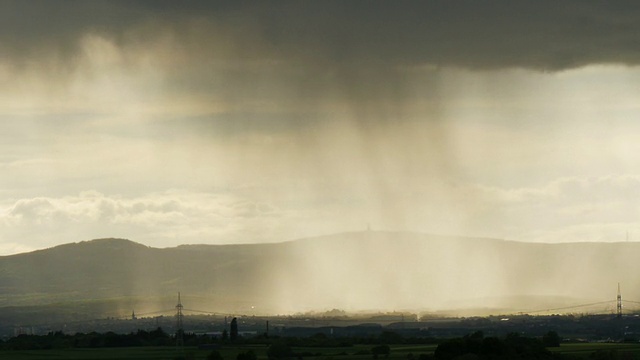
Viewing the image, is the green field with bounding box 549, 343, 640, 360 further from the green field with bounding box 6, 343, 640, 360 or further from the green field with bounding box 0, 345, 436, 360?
the green field with bounding box 0, 345, 436, 360

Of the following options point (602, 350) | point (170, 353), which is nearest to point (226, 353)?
point (170, 353)

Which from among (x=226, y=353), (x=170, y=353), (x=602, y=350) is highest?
(x=170, y=353)

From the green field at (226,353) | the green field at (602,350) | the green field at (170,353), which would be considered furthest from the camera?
the green field at (170,353)

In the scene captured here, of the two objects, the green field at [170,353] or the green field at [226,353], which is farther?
the green field at [170,353]

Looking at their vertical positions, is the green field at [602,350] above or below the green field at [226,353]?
below

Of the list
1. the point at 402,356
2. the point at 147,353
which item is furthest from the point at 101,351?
the point at 402,356

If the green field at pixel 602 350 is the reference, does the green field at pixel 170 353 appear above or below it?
above

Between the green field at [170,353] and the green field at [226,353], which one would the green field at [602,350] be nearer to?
the green field at [226,353]

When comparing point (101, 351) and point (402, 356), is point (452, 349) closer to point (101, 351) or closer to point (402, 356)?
point (402, 356)

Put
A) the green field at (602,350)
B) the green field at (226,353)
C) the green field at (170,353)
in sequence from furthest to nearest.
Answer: the green field at (170,353) < the green field at (226,353) < the green field at (602,350)

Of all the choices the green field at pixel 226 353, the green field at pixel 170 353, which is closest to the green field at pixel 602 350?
the green field at pixel 226 353

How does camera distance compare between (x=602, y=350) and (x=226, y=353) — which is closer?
(x=602, y=350)

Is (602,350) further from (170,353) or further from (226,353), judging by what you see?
(170,353)

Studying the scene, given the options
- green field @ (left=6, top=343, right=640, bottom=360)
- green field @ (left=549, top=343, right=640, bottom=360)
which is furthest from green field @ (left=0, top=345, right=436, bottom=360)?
green field @ (left=549, top=343, right=640, bottom=360)
